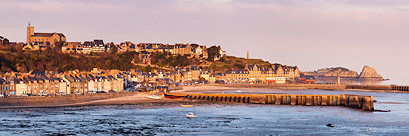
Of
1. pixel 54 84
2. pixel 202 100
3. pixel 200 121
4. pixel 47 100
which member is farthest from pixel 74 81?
pixel 200 121

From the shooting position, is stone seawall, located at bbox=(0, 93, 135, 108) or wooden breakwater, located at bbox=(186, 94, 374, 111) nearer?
stone seawall, located at bbox=(0, 93, 135, 108)

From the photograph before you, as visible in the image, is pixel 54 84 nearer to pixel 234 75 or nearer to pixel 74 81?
pixel 74 81

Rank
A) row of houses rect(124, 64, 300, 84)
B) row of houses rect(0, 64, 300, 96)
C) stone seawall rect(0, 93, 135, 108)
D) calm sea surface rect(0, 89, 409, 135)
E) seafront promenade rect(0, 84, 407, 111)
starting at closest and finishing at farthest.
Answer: calm sea surface rect(0, 89, 409, 135) < stone seawall rect(0, 93, 135, 108) < seafront promenade rect(0, 84, 407, 111) < row of houses rect(0, 64, 300, 96) < row of houses rect(124, 64, 300, 84)

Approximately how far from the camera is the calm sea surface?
168ft

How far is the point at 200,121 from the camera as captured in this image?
59.9 meters

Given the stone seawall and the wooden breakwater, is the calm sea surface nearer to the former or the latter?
the stone seawall

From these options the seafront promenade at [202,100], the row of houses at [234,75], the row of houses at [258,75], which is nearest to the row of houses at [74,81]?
the row of houses at [234,75]

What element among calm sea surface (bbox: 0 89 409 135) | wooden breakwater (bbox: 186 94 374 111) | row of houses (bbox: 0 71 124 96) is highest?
row of houses (bbox: 0 71 124 96)

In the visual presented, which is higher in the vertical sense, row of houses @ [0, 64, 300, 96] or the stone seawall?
row of houses @ [0, 64, 300, 96]

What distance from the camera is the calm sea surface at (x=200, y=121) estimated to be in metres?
51.2

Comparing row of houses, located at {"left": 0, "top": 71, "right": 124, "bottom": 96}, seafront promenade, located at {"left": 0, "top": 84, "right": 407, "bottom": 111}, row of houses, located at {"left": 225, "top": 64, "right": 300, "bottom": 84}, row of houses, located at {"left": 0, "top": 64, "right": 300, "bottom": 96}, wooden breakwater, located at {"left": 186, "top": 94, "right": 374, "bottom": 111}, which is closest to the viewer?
seafront promenade, located at {"left": 0, "top": 84, "right": 407, "bottom": 111}

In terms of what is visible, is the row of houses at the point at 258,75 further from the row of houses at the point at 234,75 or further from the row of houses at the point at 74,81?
the row of houses at the point at 74,81

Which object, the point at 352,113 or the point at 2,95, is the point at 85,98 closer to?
the point at 2,95

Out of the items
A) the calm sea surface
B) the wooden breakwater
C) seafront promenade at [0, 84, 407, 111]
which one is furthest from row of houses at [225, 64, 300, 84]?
the calm sea surface
